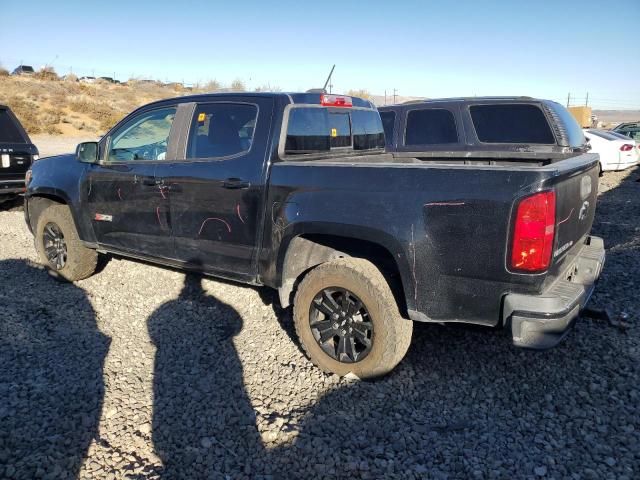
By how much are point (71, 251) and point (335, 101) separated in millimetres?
3190

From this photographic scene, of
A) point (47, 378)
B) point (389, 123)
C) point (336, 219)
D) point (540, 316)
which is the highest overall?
point (389, 123)

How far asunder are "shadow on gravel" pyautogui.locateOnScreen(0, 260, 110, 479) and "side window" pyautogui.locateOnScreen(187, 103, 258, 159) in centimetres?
177

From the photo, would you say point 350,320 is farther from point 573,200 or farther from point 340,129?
point 340,129

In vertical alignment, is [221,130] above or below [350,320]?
above

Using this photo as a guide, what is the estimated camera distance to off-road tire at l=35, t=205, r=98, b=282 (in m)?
5.23

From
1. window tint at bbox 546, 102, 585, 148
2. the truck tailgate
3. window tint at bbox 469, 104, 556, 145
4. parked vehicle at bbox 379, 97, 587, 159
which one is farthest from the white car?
the truck tailgate

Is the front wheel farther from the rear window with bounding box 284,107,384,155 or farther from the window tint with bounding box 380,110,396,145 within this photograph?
the window tint with bounding box 380,110,396,145

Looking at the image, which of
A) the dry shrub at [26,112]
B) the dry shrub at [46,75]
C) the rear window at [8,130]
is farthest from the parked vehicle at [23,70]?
the rear window at [8,130]

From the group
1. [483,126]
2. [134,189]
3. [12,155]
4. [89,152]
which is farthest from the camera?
[12,155]

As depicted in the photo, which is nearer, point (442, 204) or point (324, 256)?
point (442, 204)

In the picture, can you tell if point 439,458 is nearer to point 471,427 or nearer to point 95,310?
point 471,427

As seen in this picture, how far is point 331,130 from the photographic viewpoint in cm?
423

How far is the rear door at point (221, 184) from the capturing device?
12.3ft

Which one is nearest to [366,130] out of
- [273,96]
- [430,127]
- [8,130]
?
[273,96]
